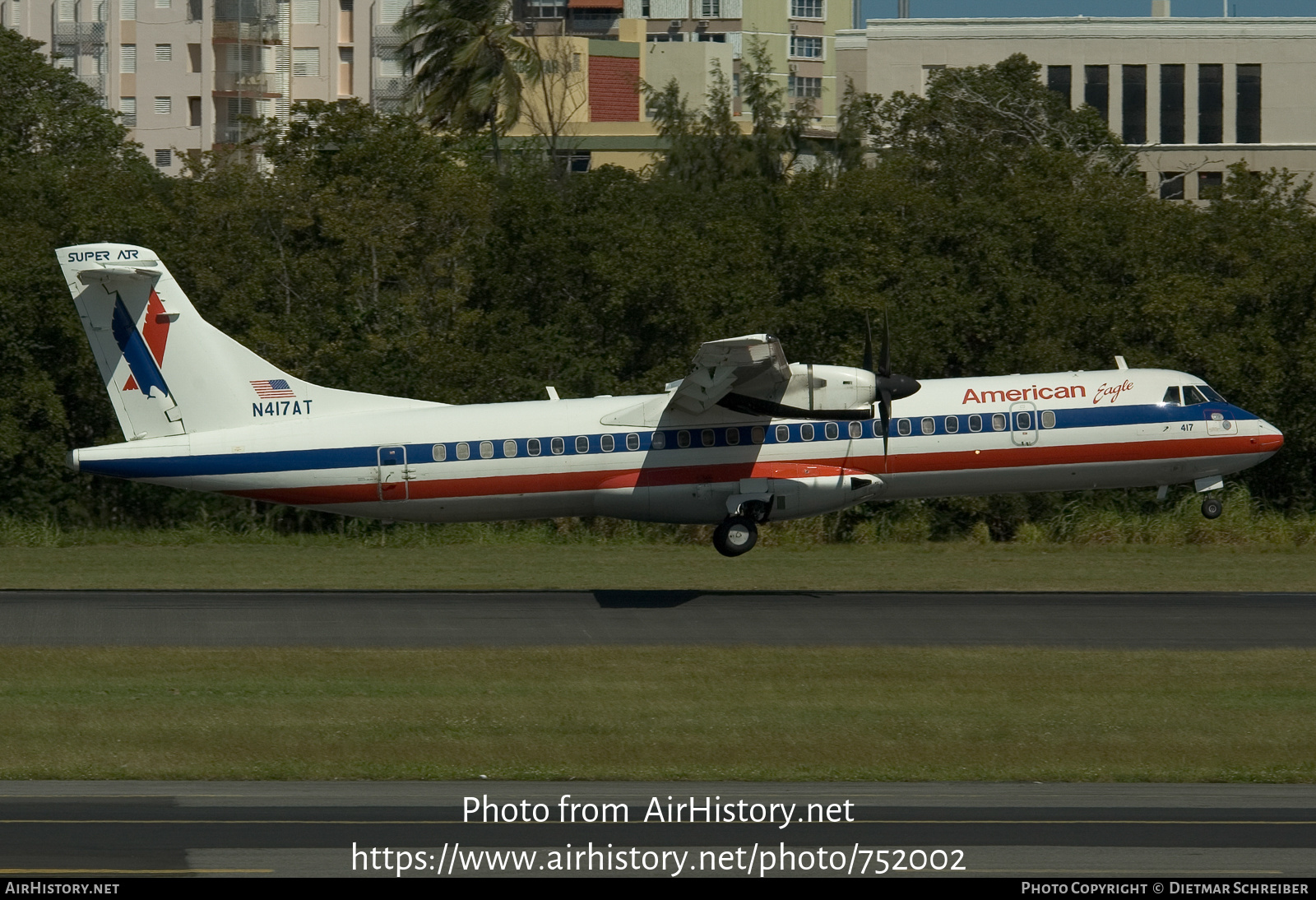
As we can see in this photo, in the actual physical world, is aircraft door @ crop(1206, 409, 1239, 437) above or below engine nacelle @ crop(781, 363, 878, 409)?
below

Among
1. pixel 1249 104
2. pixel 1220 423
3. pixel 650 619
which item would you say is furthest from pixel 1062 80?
pixel 650 619

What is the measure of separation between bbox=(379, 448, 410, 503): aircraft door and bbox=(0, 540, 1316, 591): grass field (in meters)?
2.51

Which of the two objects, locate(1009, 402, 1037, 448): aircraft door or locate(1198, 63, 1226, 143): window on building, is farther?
locate(1198, 63, 1226, 143): window on building

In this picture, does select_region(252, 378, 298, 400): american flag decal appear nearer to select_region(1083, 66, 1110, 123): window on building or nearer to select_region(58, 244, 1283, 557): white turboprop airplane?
select_region(58, 244, 1283, 557): white turboprop airplane

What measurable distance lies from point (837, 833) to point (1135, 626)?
13.7 m

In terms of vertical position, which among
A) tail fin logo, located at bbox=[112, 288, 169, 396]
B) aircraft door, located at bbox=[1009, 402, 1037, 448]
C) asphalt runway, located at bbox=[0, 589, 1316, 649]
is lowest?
asphalt runway, located at bbox=[0, 589, 1316, 649]

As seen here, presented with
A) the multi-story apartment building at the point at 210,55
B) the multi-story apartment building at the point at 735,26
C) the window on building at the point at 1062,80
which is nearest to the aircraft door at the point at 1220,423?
the window on building at the point at 1062,80

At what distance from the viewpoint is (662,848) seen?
1170 cm

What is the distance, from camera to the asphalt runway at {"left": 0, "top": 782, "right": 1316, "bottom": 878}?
36.6 ft

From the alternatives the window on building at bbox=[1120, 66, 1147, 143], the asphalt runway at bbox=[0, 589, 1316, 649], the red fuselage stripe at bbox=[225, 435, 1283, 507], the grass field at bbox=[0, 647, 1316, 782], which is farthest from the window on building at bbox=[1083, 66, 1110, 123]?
the grass field at bbox=[0, 647, 1316, 782]

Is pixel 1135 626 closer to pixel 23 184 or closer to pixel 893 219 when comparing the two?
pixel 893 219

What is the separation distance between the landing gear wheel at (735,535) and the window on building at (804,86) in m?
118

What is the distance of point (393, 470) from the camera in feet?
93.7

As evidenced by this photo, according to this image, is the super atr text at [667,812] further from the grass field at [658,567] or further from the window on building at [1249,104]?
the window on building at [1249,104]
